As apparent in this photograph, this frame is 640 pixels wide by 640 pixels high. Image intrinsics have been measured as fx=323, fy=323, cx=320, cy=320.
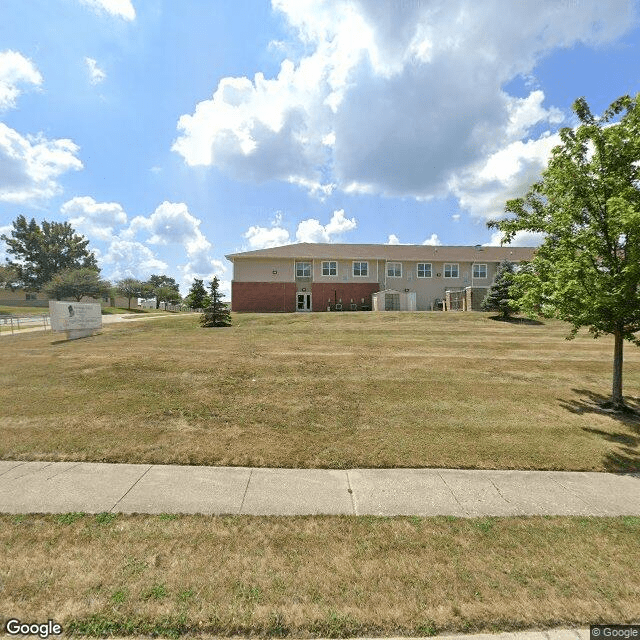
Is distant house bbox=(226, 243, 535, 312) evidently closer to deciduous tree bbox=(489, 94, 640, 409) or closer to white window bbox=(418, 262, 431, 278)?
white window bbox=(418, 262, 431, 278)

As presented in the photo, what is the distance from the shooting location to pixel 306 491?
486 cm

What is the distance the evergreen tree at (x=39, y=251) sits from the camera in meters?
73.4

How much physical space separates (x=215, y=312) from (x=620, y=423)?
2040 centimetres

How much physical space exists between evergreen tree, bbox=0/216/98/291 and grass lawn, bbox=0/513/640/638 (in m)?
90.3

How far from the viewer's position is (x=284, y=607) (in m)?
2.88

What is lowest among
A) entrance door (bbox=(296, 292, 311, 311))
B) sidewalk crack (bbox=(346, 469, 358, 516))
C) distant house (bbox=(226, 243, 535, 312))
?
sidewalk crack (bbox=(346, 469, 358, 516))

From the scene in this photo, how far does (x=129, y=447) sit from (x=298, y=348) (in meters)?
8.43

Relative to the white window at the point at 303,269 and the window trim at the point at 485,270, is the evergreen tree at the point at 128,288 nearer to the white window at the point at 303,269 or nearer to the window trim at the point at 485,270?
the white window at the point at 303,269

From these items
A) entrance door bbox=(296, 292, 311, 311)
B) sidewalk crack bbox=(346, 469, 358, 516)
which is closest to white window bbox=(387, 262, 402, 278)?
entrance door bbox=(296, 292, 311, 311)

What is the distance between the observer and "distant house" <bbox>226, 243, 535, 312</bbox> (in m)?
34.7

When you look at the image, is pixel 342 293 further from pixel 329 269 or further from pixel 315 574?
pixel 315 574

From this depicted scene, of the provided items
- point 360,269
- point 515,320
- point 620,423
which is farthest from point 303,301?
point 620,423

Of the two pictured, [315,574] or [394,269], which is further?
[394,269]

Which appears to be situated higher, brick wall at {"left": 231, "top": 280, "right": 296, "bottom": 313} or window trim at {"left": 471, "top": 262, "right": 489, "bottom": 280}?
window trim at {"left": 471, "top": 262, "right": 489, "bottom": 280}
